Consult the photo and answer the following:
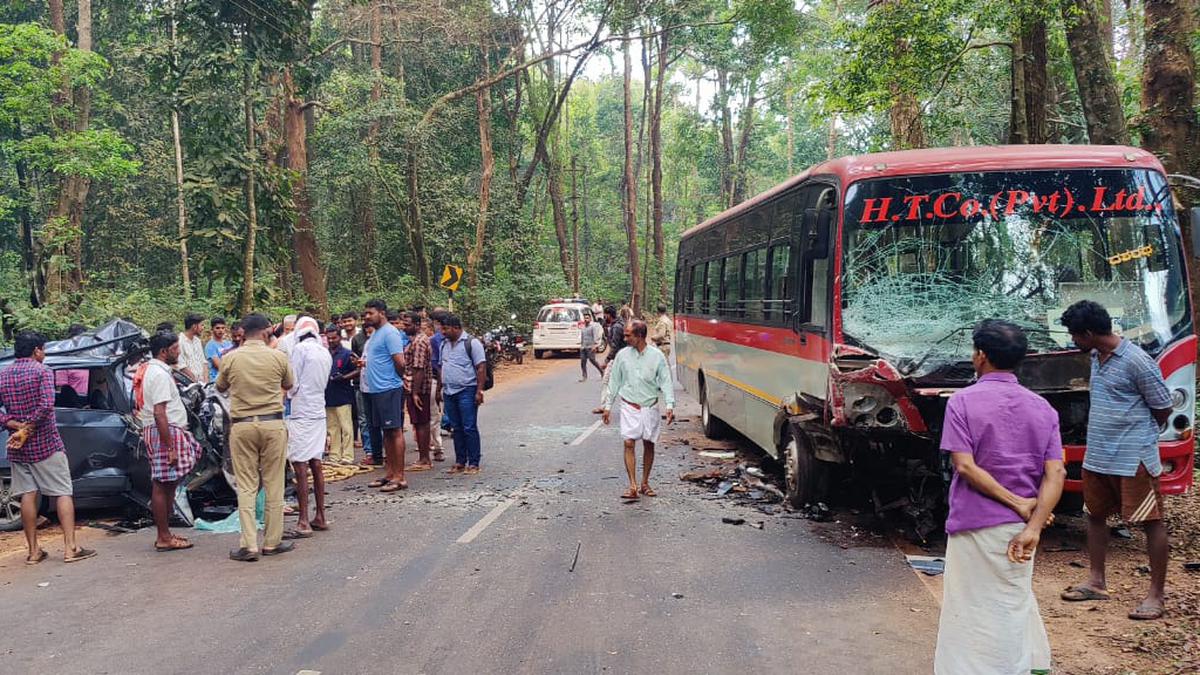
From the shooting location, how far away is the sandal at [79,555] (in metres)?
6.70

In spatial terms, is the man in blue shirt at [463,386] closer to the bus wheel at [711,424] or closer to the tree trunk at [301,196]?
the bus wheel at [711,424]

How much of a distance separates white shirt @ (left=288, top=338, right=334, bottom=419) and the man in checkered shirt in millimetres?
1815

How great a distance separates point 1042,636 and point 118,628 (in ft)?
16.7

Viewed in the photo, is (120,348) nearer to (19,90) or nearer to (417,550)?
(417,550)

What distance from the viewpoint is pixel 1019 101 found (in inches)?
464

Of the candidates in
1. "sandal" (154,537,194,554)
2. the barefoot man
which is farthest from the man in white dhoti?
the barefoot man

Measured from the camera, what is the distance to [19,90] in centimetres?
1872

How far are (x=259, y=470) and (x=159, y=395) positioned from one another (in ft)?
3.23

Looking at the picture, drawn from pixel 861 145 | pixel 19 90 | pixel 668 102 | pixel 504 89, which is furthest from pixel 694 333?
pixel 668 102

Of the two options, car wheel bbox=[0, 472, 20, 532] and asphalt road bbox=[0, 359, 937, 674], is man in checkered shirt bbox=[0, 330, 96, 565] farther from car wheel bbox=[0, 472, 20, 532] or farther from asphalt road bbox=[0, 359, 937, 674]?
car wheel bbox=[0, 472, 20, 532]

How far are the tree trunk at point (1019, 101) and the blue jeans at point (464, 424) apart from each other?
315 inches

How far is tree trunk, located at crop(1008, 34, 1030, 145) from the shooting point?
1138cm

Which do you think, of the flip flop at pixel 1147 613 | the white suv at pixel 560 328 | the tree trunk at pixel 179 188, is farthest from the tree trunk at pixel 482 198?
the flip flop at pixel 1147 613

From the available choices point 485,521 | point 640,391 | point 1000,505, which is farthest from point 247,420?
point 1000,505
